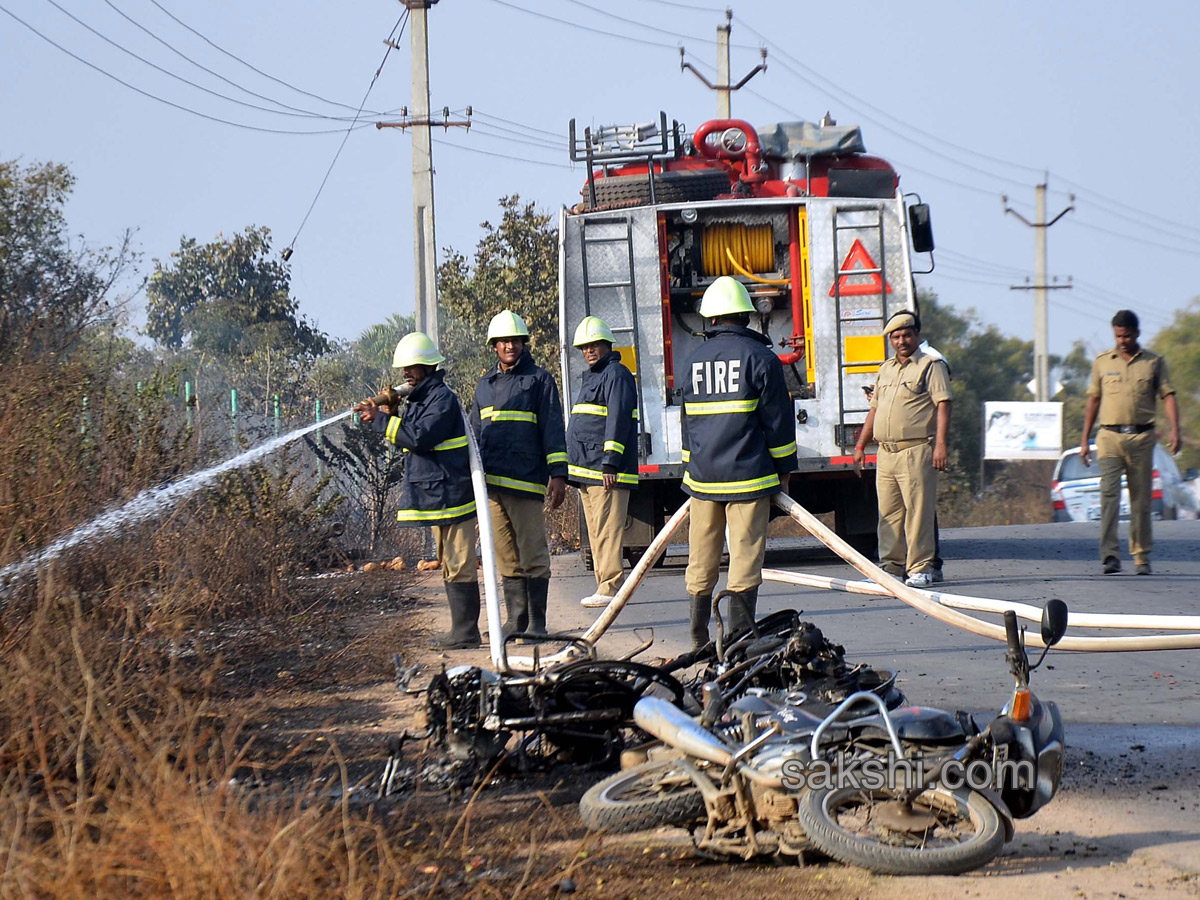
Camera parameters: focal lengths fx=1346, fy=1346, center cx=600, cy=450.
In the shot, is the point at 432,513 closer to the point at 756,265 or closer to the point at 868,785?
the point at 868,785

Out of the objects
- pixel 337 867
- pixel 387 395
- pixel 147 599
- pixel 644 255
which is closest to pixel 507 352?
pixel 387 395

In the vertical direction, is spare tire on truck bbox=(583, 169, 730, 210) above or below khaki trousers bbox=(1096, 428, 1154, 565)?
above

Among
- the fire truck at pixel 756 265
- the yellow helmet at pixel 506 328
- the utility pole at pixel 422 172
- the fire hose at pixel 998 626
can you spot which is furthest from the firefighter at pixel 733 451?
the utility pole at pixel 422 172

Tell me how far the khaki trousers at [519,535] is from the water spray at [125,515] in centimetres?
109

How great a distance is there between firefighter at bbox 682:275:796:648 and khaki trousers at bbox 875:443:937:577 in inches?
133

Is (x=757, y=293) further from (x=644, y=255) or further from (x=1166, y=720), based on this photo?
(x=1166, y=720)

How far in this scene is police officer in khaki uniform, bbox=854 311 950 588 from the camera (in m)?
9.72

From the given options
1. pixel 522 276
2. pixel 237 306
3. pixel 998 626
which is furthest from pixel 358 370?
pixel 998 626

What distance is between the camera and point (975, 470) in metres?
35.6

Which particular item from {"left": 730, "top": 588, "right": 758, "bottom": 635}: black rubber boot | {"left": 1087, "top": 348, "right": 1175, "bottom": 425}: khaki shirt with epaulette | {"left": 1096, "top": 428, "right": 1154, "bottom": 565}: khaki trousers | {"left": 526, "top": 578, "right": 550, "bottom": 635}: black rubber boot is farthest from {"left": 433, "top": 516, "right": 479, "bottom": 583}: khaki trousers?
{"left": 1087, "top": 348, "right": 1175, "bottom": 425}: khaki shirt with epaulette

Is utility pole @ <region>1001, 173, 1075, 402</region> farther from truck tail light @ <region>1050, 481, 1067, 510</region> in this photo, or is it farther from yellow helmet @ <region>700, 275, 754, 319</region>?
yellow helmet @ <region>700, 275, 754, 319</region>

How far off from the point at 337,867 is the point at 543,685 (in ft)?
5.40

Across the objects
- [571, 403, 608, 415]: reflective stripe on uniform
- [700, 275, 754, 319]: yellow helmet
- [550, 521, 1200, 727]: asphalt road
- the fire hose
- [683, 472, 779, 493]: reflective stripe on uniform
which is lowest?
[550, 521, 1200, 727]: asphalt road

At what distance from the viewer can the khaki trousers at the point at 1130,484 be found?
33.4ft
